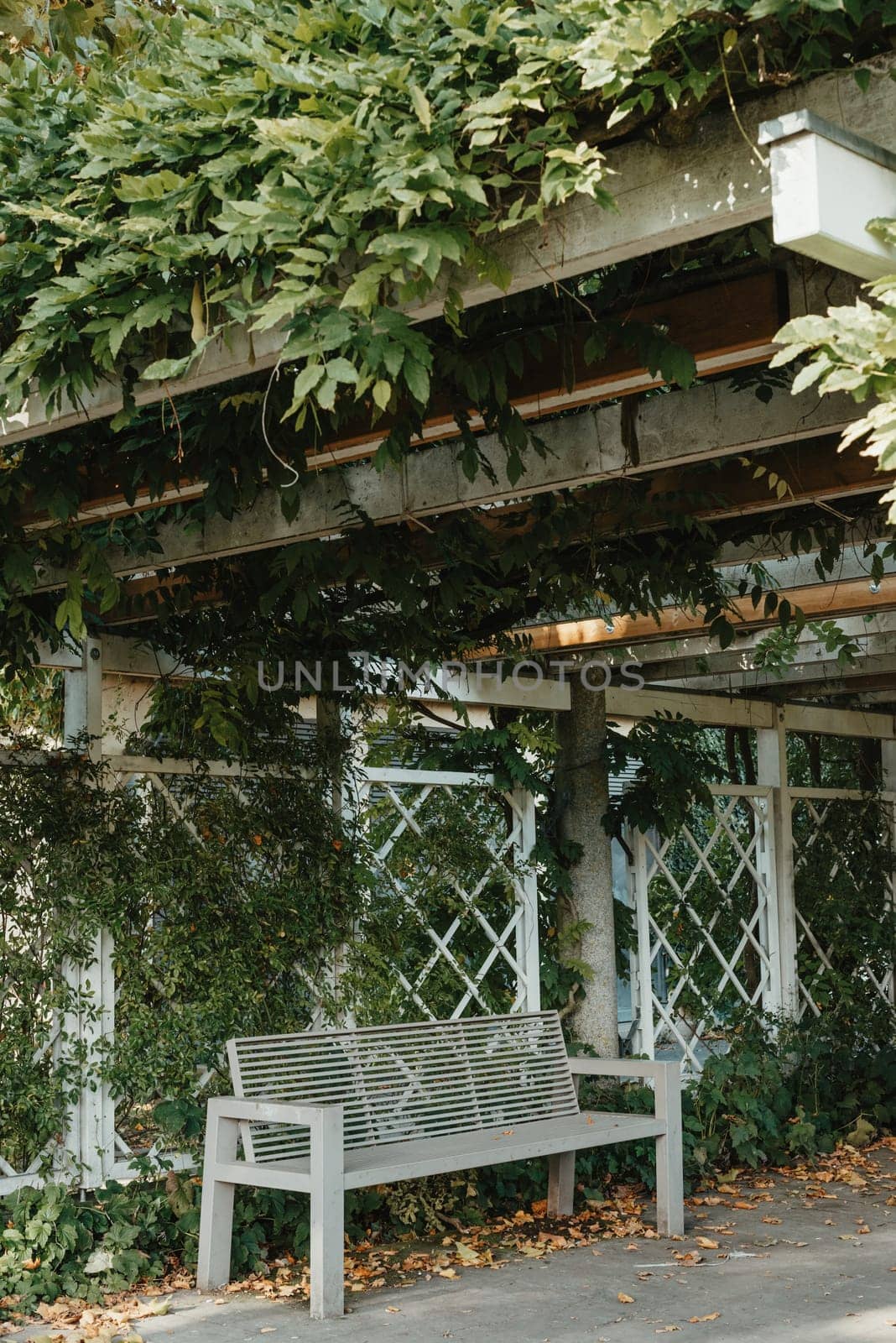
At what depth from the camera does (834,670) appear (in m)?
6.86

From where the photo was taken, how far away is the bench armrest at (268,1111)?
4172 mm

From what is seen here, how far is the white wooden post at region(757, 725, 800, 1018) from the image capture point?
24.0 feet

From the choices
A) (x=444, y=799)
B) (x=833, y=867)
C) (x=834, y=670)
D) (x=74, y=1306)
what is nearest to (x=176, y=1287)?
(x=74, y=1306)

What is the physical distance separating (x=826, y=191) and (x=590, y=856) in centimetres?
477

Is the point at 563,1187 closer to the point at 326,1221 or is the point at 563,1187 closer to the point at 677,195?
the point at 326,1221

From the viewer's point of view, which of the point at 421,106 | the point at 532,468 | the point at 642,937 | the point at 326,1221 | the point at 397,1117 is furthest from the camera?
the point at 642,937

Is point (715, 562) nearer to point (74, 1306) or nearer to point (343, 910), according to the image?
point (343, 910)

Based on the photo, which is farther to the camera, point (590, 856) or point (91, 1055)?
point (590, 856)

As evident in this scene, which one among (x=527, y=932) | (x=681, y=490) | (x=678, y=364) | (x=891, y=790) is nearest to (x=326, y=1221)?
(x=527, y=932)

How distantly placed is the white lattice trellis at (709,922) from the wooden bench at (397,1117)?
4.16 feet

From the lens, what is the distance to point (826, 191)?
6.03 feet

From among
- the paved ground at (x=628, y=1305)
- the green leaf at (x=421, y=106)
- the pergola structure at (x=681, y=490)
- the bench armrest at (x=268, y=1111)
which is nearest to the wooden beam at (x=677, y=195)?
the pergola structure at (x=681, y=490)

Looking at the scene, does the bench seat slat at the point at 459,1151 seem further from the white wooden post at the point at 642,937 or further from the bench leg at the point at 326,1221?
the white wooden post at the point at 642,937

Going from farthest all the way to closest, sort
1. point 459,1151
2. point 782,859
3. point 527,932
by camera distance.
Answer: point 782,859 < point 527,932 < point 459,1151
